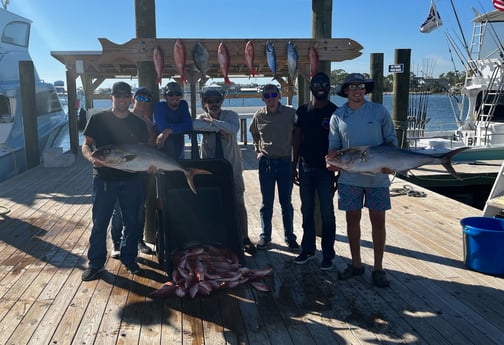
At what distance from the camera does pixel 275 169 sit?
15.4 ft

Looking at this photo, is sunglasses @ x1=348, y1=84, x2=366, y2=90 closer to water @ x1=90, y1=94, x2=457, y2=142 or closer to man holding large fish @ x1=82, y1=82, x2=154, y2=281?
man holding large fish @ x1=82, y1=82, x2=154, y2=281

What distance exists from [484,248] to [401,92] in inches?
231

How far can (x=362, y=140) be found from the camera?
12.0ft

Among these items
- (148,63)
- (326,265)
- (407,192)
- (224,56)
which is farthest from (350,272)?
(407,192)

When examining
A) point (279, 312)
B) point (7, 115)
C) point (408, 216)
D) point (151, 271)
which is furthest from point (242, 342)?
point (7, 115)

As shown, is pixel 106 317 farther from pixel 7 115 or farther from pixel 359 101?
pixel 7 115

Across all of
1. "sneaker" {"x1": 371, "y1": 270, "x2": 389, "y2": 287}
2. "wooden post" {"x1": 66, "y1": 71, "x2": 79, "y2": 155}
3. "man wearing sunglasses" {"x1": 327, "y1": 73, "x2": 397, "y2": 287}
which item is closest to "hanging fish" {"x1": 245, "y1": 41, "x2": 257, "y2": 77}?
"man wearing sunglasses" {"x1": 327, "y1": 73, "x2": 397, "y2": 287}

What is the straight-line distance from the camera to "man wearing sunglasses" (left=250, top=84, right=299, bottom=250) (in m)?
4.56

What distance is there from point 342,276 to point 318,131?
1335mm

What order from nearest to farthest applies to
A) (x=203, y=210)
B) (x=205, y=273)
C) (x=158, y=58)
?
(x=205, y=273)
(x=203, y=210)
(x=158, y=58)

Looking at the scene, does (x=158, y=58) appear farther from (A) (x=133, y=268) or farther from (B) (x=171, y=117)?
(A) (x=133, y=268)

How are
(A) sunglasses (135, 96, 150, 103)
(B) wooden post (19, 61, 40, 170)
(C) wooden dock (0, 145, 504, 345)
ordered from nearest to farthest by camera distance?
1. (C) wooden dock (0, 145, 504, 345)
2. (A) sunglasses (135, 96, 150, 103)
3. (B) wooden post (19, 61, 40, 170)

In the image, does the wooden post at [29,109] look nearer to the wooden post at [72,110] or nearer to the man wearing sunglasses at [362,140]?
the wooden post at [72,110]

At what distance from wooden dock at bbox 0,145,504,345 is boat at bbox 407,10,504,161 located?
8.31 meters
